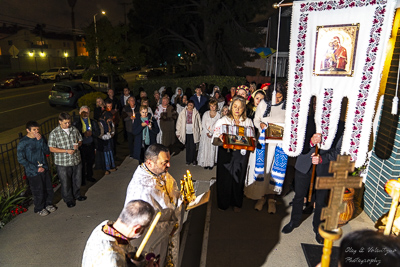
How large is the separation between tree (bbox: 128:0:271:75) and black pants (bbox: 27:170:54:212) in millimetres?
15169

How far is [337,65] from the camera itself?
14.0 feet

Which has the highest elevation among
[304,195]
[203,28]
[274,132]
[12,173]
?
[203,28]

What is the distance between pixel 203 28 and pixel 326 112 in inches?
722

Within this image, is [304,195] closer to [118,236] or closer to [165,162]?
[165,162]

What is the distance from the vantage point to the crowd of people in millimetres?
3303

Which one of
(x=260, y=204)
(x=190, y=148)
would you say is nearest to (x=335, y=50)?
(x=260, y=204)

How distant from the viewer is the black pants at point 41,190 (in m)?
5.35

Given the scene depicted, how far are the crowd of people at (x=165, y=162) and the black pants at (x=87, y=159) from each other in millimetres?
22

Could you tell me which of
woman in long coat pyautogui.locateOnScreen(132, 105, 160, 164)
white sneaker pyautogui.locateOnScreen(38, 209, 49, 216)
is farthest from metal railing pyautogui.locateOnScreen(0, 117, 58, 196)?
woman in long coat pyautogui.locateOnScreen(132, 105, 160, 164)

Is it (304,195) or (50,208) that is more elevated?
(304,195)

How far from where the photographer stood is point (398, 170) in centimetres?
455

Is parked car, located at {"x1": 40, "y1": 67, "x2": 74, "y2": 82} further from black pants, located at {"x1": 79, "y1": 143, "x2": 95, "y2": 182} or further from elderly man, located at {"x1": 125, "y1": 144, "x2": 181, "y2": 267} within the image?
elderly man, located at {"x1": 125, "y1": 144, "x2": 181, "y2": 267}

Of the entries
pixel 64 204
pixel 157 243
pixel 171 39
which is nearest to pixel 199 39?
pixel 171 39

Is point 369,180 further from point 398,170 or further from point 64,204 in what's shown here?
point 64,204
